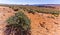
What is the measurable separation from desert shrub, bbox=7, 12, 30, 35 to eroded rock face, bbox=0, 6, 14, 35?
96mm

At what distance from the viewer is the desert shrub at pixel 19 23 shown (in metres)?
2.29

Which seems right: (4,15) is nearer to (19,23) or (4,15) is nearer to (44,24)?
(19,23)

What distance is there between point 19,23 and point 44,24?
0.40 m

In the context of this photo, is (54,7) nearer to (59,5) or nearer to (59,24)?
(59,5)

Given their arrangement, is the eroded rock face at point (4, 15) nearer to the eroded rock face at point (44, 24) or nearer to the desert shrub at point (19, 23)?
the desert shrub at point (19, 23)

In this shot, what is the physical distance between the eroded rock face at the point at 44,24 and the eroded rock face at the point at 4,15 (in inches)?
10.3

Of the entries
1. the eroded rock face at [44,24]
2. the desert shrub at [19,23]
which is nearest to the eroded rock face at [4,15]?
the desert shrub at [19,23]

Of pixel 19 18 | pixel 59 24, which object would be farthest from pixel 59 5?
pixel 19 18

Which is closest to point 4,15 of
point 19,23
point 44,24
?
point 19,23

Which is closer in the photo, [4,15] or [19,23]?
[19,23]

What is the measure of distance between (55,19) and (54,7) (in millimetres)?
180

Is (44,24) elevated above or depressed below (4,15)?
below

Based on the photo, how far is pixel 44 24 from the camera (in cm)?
253

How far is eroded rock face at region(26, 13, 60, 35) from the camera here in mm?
2456
